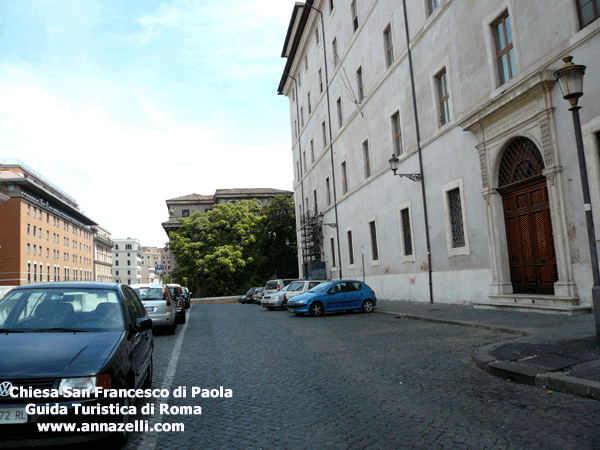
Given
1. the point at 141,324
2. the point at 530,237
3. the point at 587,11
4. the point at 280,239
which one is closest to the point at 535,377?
the point at 141,324

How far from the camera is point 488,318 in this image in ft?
41.4

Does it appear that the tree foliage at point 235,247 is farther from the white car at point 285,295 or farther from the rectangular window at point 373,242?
the white car at point 285,295

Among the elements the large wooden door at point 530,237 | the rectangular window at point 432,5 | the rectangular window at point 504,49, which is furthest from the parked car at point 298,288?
the rectangular window at point 432,5

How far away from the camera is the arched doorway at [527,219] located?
13273mm

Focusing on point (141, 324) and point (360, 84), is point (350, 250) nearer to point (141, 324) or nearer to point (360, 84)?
point (360, 84)

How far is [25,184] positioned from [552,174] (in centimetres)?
6916

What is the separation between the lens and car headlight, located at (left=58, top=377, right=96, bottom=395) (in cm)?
384

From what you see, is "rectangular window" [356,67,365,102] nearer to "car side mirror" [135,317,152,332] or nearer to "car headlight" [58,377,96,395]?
"car side mirror" [135,317,152,332]

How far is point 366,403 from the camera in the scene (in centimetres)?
548

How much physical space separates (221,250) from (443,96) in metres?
40.5

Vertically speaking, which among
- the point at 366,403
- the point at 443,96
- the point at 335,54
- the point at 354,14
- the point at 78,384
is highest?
the point at 354,14

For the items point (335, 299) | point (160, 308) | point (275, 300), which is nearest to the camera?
point (160, 308)

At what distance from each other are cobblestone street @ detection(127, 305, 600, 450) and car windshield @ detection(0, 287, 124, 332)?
47.8 inches

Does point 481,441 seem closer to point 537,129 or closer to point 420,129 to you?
point 537,129
